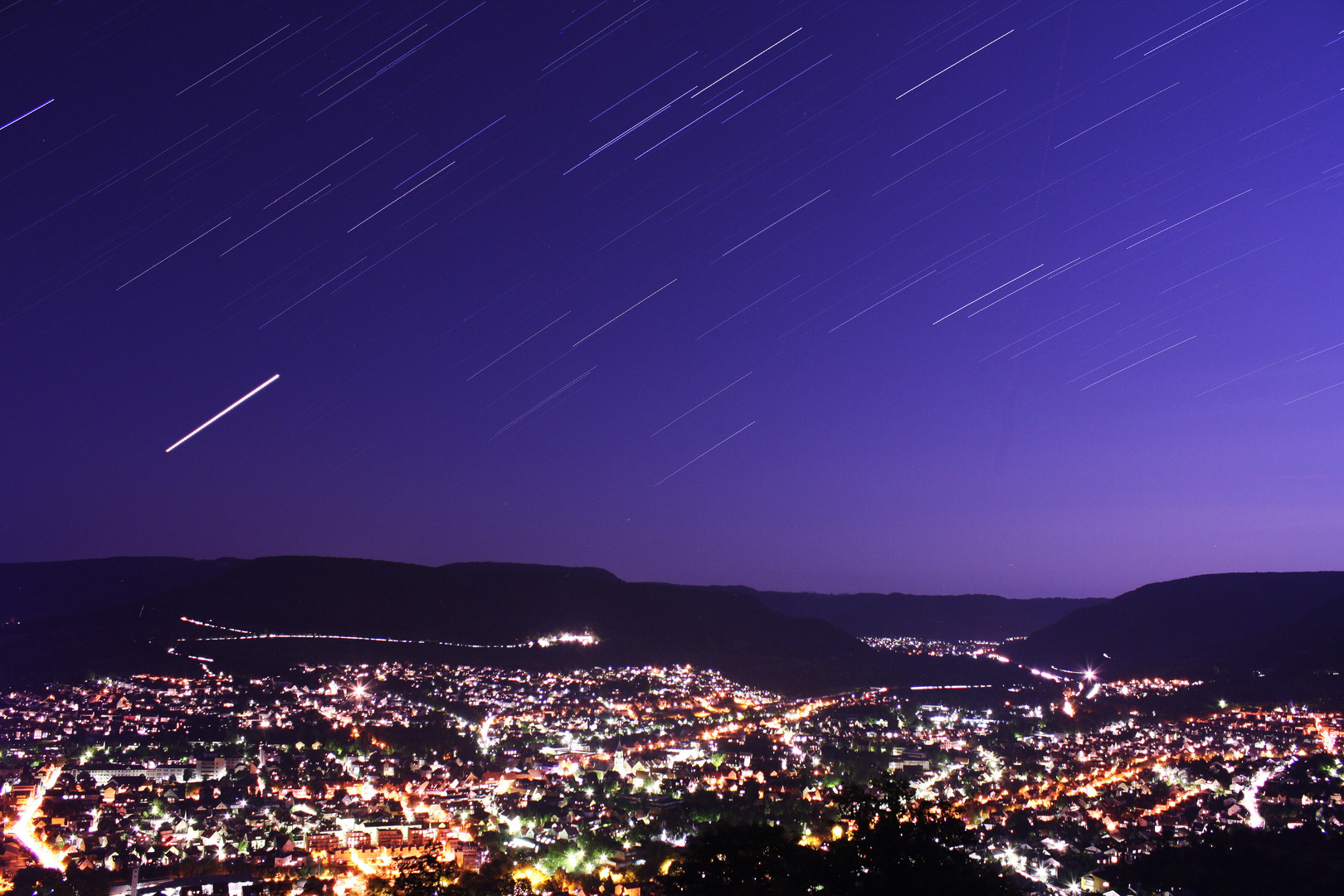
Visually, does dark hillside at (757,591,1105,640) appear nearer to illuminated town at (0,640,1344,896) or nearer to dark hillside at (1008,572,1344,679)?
dark hillside at (1008,572,1344,679)

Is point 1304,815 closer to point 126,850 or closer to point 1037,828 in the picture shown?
point 1037,828

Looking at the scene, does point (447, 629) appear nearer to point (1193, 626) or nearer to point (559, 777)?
point (559, 777)

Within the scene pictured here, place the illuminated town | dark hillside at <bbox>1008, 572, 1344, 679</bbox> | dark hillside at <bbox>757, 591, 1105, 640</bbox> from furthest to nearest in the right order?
dark hillside at <bbox>757, 591, 1105, 640</bbox>, dark hillside at <bbox>1008, 572, 1344, 679</bbox>, the illuminated town

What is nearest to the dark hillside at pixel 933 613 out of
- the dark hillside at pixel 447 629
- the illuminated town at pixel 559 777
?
the dark hillside at pixel 447 629

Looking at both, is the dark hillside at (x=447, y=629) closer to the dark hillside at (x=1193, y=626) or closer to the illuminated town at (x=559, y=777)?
the illuminated town at (x=559, y=777)

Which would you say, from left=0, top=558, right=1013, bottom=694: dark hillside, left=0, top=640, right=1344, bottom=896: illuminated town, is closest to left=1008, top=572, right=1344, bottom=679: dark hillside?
left=0, top=558, right=1013, bottom=694: dark hillside

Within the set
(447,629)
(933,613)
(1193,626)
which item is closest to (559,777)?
A: (447,629)

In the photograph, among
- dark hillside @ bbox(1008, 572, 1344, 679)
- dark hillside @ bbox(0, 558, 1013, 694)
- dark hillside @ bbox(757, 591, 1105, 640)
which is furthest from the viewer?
dark hillside @ bbox(757, 591, 1105, 640)

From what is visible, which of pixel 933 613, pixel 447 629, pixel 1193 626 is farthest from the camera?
pixel 933 613

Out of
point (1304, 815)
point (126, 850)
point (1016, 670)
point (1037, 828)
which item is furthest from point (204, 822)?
point (1016, 670)
